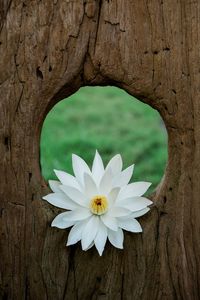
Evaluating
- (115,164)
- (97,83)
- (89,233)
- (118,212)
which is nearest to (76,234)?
(89,233)

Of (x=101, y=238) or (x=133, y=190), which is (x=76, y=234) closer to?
(x=101, y=238)

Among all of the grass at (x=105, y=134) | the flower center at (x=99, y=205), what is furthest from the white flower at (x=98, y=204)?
the grass at (x=105, y=134)

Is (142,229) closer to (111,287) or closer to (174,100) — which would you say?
(111,287)

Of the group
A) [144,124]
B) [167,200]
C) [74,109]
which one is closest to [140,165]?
[144,124]

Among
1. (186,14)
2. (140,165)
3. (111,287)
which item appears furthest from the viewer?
(140,165)

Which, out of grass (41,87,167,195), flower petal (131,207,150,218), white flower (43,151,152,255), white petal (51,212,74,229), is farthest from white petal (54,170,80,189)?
grass (41,87,167,195)

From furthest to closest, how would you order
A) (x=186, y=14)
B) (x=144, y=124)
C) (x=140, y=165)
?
1. (x=144, y=124)
2. (x=140, y=165)
3. (x=186, y=14)

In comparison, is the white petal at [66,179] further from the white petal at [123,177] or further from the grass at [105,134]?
the grass at [105,134]
